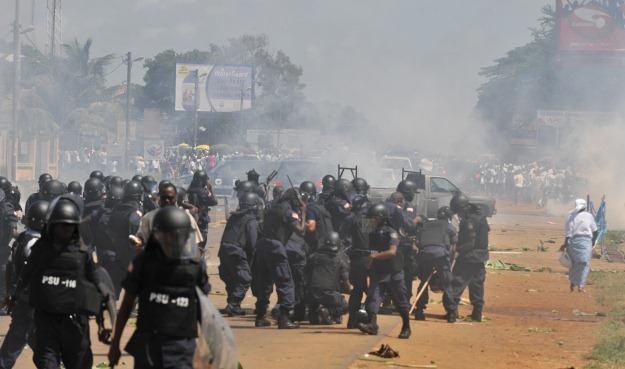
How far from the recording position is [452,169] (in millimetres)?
64625

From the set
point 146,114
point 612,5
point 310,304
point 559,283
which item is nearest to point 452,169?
point 612,5

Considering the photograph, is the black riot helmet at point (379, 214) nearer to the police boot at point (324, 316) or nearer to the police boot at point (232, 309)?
the police boot at point (324, 316)

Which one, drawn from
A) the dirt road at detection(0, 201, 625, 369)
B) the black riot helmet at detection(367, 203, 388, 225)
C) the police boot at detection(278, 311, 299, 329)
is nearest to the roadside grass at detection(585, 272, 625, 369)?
the dirt road at detection(0, 201, 625, 369)

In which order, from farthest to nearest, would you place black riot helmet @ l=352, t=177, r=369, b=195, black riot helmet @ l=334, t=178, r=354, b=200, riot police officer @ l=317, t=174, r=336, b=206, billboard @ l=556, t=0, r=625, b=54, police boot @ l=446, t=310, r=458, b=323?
billboard @ l=556, t=0, r=625, b=54 → black riot helmet @ l=352, t=177, r=369, b=195 → riot police officer @ l=317, t=174, r=336, b=206 → black riot helmet @ l=334, t=178, r=354, b=200 → police boot @ l=446, t=310, r=458, b=323

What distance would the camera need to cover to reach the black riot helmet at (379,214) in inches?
509

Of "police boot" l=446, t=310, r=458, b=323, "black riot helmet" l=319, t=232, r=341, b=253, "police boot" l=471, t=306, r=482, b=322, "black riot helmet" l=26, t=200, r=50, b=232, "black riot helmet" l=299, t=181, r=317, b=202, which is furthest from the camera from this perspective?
"black riot helmet" l=299, t=181, r=317, b=202

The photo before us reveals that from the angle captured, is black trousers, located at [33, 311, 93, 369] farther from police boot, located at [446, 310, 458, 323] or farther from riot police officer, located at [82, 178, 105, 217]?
police boot, located at [446, 310, 458, 323]

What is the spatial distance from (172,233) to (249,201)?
767 centimetres

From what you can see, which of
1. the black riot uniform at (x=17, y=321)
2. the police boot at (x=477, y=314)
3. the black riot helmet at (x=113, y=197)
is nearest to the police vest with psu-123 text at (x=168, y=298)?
the black riot uniform at (x=17, y=321)

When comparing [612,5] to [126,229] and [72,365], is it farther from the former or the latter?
[72,365]

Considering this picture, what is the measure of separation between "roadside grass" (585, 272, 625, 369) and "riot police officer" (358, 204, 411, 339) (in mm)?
1941

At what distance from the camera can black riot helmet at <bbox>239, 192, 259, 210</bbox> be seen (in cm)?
1413

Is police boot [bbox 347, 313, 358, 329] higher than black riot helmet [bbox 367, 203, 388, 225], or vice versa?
black riot helmet [bbox 367, 203, 388, 225]

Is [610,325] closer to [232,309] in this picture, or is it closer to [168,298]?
[232,309]
